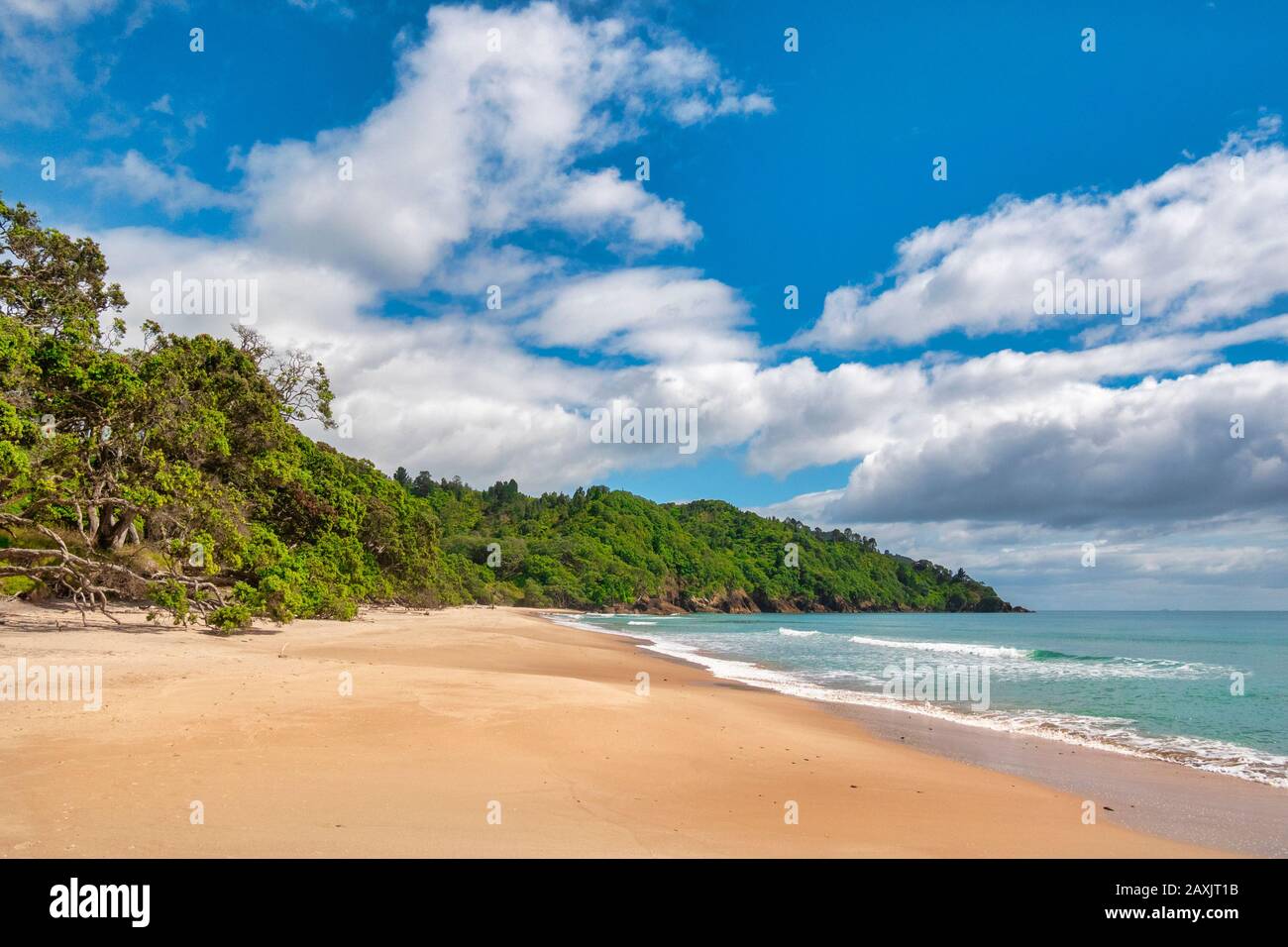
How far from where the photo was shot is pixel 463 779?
6.75 m

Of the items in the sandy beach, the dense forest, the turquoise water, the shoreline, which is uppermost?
the dense forest

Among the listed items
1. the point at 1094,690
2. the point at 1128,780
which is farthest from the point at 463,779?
the point at 1094,690

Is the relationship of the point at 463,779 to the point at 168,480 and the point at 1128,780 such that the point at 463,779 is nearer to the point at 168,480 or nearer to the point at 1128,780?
the point at 1128,780

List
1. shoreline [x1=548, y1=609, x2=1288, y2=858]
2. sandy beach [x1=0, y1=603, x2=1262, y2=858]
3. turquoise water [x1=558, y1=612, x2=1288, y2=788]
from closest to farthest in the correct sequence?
1. sandy beach [x1=0, y1=603, x2=1262, y2=858]
2. shoreline [x1=548, y1=609, x2=1288, y2=858]
3. turquoise water [x1=558, y1=612, x2=1288, y2=788]

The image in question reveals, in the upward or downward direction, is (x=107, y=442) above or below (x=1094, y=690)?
above

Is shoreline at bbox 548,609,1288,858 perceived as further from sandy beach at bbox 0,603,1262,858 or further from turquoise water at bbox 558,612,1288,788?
turquoise water at bbox 558,612,1288,788

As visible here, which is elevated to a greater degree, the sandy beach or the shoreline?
the sandy beach

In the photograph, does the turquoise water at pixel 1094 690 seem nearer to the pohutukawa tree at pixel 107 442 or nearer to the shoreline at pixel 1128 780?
the shoreline at pixel 1128 780

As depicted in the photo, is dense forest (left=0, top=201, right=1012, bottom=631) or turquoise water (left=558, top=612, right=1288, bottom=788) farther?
dense forest (left=0, top=201, right=1012, bottom=631)

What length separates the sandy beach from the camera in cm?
500

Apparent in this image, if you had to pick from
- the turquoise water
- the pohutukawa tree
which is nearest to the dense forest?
the pohutukawa tree

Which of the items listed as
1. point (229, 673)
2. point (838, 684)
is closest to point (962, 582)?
point (838, 684)
